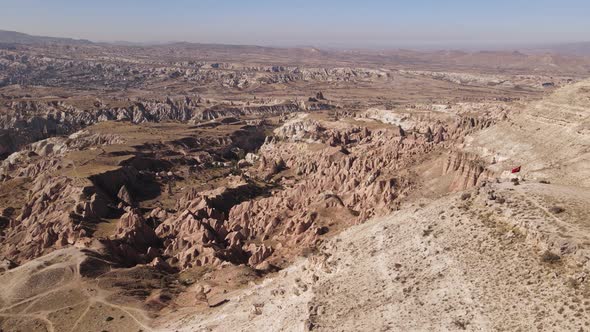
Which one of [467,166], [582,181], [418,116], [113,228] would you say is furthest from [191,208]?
[418,116]

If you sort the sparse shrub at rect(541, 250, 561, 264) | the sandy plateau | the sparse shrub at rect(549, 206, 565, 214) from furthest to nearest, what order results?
the sparse shrub at rect(549, 206, 565, 214)
the sandy plateau
the sparse shrub at rect(541, 250, 561, 264)

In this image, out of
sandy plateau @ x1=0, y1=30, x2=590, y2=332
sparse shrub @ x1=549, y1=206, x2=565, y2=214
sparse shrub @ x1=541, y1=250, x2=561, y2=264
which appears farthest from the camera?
sparse shrub @ x1=549, y1=206, x2=565, y2=214

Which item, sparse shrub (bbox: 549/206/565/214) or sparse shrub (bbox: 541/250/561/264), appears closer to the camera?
sparse shrub (bbox: 541/250/561/264)

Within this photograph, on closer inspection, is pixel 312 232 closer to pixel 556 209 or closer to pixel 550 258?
pixel 556 209

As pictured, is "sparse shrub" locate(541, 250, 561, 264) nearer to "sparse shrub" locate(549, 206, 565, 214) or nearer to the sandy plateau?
the sandy plateau

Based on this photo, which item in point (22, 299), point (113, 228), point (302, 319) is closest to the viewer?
point (302, 319)

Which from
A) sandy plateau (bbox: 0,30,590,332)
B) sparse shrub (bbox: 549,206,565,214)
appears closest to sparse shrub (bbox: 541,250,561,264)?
sandy plateau (bbox: 0,30,590,332)

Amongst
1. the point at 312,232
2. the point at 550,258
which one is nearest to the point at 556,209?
the point at 550,258

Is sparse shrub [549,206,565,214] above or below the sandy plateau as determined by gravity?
above

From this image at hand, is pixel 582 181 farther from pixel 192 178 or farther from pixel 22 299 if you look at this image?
pixel 192 178

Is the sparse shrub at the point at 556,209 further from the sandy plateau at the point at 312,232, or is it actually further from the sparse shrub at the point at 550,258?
the sparse shrub at the point at 550,258

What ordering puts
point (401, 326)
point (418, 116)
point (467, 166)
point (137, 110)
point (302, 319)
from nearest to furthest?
1. point (401, 326)
2. point (302, 319)
3. point (467, 166)
4. point (418, 116)
5. point (137, 110)
